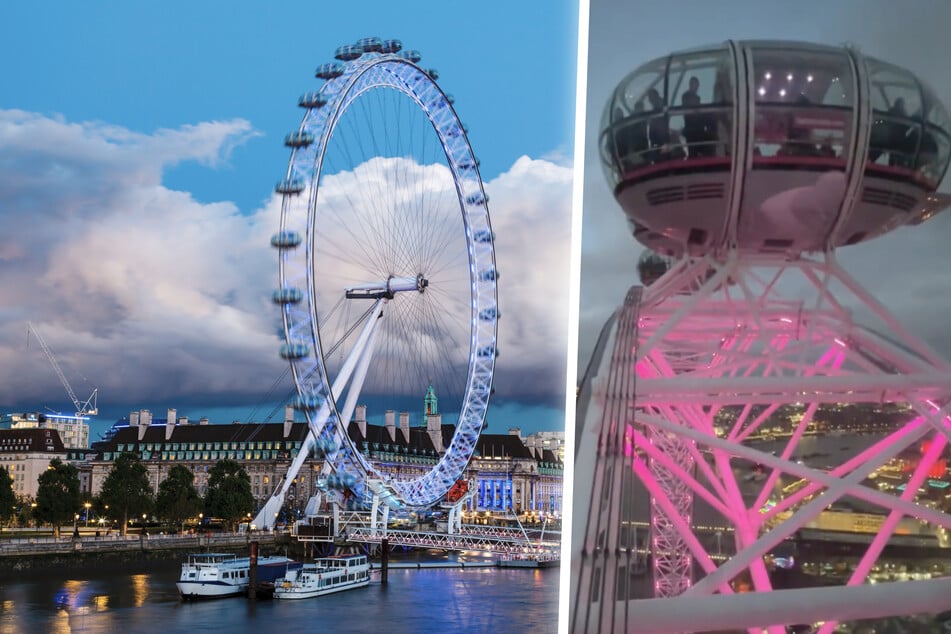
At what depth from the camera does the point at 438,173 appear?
10430 millimetres

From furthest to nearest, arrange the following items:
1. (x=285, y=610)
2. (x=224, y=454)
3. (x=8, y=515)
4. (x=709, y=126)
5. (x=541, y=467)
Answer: (x=224, y=454) → (x=541, y=467) → (x=285, y=610) → (x=8, y=515) → (x=709, y=126)

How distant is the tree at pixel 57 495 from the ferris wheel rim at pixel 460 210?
2.45m

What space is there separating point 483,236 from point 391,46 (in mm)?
1961

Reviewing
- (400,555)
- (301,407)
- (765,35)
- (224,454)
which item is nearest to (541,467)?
(400,555)

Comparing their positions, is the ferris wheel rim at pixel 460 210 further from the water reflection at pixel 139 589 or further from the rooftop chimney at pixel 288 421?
the rooftop chimney at pixel 288 421

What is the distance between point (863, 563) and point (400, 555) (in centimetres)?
1420

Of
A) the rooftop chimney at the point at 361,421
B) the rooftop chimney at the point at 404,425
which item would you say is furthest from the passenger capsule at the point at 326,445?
the rooftop chimney at the point at 361,421

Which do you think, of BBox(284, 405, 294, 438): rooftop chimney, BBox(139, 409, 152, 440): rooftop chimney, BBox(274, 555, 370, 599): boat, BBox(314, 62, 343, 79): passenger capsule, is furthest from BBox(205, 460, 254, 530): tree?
BBox(314, 62, 343, 79): passenger capsule

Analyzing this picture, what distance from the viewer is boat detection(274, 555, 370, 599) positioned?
40.7 feet

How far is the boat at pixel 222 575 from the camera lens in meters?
12.1

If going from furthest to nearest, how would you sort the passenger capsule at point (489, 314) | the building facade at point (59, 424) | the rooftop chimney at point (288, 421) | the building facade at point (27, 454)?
1. the rooftop chimney at point (288, 421)
2. the passenger capsule at point (489, 314)
3. the building facade at point (27, 454)
4. the building facade at point (59, 424)

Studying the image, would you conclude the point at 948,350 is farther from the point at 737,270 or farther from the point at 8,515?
the point at 8,515

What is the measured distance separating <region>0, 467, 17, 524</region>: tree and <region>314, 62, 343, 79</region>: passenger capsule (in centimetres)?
407

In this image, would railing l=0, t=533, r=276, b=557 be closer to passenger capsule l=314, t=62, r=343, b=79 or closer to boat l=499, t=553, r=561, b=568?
boat l=499, t=553, r=561, b=568
